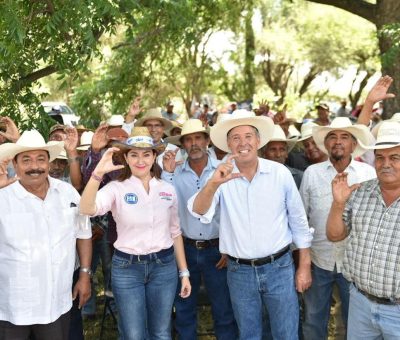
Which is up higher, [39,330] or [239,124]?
[239,124]

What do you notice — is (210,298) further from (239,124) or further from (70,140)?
(70,140)

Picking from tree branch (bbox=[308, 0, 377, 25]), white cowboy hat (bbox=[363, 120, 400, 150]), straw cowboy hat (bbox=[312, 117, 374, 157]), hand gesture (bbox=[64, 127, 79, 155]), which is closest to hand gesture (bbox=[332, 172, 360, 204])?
white cowboy hat (bbox=[363, 120, 400, 150])

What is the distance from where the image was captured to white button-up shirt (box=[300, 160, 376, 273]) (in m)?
4.74

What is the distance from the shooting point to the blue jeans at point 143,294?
13.6ft

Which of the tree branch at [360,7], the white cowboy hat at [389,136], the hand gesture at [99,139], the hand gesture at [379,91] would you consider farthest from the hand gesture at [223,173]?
the tree branch at [360,7]

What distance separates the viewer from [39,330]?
385cm

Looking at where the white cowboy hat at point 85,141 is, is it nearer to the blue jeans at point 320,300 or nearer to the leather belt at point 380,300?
the blue jeans at point 320,300

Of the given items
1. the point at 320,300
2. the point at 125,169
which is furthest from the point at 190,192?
the point at 320,300

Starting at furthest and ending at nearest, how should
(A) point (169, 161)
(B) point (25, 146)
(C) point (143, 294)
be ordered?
(A) point (169, 161) → (C) point (143, 294) → (B) point (25, 146)

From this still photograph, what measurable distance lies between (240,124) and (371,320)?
173 centimetres

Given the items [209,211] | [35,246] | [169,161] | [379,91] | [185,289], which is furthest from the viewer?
[379,91]

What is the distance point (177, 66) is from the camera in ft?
48.8

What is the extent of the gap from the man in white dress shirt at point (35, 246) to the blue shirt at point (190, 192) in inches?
50.1

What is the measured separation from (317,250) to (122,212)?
182 cm
